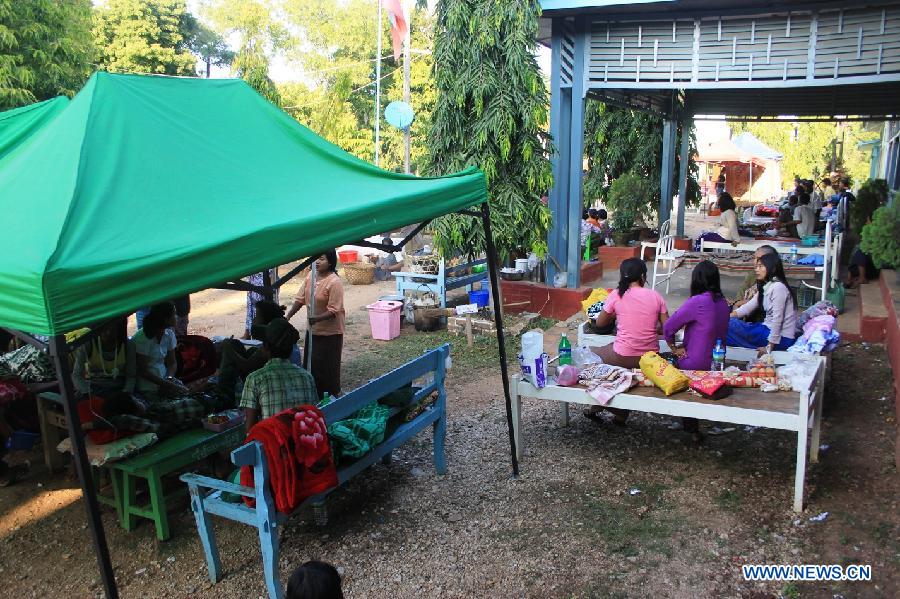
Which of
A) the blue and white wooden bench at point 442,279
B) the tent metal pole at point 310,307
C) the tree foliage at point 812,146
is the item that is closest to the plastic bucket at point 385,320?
the blue and white wooden bench at point 442,279

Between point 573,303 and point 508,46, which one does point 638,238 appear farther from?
point 508,46

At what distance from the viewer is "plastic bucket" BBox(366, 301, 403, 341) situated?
9320 mm

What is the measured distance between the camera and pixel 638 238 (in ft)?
50.2

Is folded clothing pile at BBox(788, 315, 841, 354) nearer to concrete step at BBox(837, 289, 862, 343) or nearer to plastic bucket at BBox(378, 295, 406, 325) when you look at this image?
concrete step at BBox(837, 289, 862, 343)

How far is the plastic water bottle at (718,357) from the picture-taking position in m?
5.32

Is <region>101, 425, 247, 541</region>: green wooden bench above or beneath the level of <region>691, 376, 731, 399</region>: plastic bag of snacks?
beneath

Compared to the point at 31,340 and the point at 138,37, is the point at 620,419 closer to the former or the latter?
the point at 31,340

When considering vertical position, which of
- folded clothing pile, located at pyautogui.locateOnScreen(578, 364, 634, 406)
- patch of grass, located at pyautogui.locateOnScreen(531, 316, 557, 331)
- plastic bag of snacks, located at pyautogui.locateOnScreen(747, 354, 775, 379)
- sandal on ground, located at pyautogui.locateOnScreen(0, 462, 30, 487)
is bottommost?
sandal on ground, located at pyautogui.locateOnScreen(0, 462, 30, 487)

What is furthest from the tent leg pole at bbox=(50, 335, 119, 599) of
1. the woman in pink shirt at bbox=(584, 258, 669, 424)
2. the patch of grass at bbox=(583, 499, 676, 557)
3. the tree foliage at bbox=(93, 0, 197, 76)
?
the tree foliage at bbox=(93, 0, 197, 76)

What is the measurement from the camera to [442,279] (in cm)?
977

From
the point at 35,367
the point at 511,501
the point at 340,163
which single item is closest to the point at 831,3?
the point at 340,163

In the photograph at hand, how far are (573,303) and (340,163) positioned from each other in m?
5.84

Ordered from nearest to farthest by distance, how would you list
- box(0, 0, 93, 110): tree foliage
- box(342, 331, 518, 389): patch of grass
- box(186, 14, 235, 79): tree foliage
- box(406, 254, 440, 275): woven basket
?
box(342, 331, 518, 389): patch of grass → box(406, 254, 440, 275): woven basket → box(0, 0, 93, 110): tree foliage → box(186, 14, 235, 79): tree foliage

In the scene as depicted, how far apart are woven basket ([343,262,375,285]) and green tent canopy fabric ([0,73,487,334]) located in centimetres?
876
